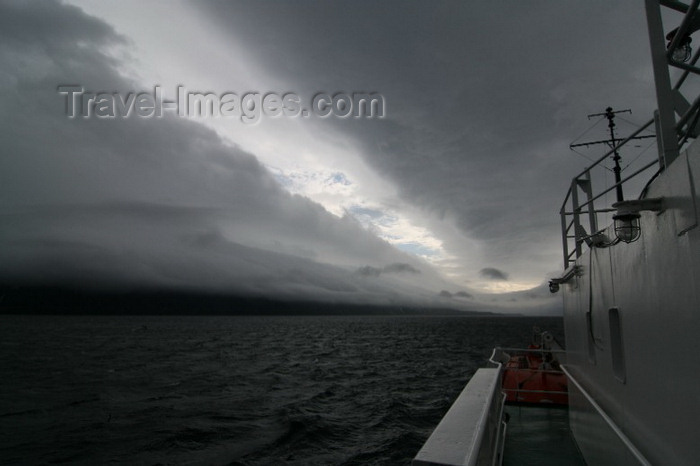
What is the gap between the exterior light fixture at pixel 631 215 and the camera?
3.10 metres

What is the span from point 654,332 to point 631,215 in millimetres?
969

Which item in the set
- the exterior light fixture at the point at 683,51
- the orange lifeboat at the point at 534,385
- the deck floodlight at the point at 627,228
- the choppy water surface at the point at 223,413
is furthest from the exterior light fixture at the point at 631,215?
the choppy water surface at the point at 223,413

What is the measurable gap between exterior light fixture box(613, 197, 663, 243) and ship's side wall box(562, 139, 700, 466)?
8 centimetres

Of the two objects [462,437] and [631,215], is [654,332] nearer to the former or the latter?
[631,215]

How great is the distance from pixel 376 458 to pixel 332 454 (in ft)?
4.12

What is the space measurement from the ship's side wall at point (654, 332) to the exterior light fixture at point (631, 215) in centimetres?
8

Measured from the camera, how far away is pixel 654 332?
3.35m

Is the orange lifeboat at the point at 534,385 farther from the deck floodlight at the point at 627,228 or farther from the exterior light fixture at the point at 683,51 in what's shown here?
the exterior light fixture at the point at 683,51

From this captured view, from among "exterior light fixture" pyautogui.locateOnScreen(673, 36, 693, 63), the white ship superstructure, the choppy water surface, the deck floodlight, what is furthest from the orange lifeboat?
"exterior light fixture" pyautogui.locateOnScreen(673, 36, 693, 63)

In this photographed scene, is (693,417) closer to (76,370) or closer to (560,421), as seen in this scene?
(560,421)

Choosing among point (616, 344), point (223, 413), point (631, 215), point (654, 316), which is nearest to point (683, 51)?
point (631, 215)

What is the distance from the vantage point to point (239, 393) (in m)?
21.4

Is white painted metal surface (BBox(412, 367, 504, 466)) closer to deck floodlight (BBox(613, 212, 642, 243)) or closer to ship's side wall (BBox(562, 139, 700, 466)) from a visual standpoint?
ship's side wall (BBox(562, 139, 700, 466))

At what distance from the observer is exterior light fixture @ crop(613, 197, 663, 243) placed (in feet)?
10.2
